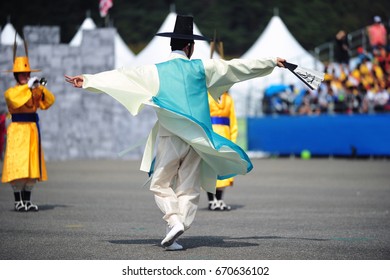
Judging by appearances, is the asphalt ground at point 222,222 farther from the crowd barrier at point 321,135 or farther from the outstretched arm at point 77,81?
the crowd barrier at point 321,135

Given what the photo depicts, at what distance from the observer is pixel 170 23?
32562 millimetres

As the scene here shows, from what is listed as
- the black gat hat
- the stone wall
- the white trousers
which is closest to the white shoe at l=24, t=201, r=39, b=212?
the white trousers

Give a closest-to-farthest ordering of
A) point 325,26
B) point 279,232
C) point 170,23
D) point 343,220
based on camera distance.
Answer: point 279,232, point 343,220, point 170,23, point 325,26

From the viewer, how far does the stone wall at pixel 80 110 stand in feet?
86.8

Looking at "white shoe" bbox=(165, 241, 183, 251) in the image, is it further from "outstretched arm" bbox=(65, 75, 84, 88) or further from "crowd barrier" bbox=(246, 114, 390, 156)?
"crowd barrier" bbox=(246, 114, 390, 156)

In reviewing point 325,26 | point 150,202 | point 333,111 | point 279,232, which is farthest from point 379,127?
point 325,26

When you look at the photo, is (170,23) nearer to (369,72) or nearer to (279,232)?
(369,72)

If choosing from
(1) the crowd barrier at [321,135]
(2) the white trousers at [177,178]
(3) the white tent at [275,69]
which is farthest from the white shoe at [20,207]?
(3) the white tent at [275,69]

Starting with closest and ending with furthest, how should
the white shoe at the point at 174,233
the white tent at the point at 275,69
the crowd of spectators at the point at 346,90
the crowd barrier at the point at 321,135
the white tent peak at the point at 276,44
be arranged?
the white shoe at the point at 174,233
the crowd barrier at the point at 321,135
the crowd of spectators at the point at 346,90
the white tent at the point at 275,69
the white tent peak at the point at 276,44

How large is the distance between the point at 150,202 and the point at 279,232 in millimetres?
4289

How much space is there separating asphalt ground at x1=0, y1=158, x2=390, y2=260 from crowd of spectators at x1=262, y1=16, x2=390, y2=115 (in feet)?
20.3

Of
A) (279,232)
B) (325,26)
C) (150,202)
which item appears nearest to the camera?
(279,232)

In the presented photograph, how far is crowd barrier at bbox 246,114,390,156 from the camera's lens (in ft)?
82.0

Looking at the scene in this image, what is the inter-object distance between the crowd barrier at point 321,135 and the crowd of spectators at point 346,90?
568mm
